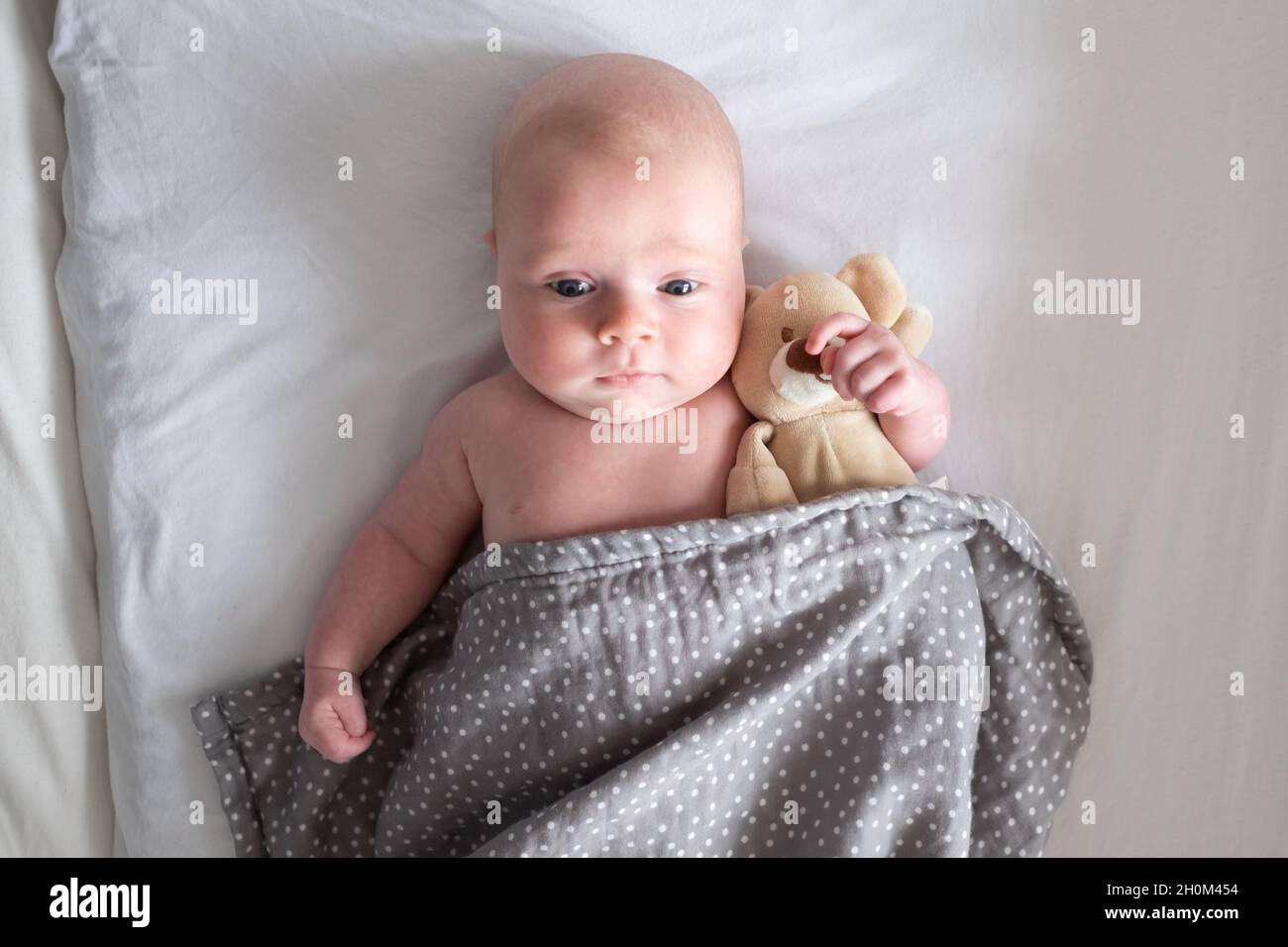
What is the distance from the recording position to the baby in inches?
47.6

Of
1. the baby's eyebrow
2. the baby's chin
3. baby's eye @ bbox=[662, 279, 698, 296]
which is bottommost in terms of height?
the baby's chin

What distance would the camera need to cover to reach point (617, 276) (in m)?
1.22

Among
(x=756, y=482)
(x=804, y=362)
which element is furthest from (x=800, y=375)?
(x=756, y=482)

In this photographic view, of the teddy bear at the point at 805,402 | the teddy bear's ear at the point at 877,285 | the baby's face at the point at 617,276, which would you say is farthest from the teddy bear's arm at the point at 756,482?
the teddy bear's ear at the point at 877,285

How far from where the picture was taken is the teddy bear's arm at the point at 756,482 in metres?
1.28

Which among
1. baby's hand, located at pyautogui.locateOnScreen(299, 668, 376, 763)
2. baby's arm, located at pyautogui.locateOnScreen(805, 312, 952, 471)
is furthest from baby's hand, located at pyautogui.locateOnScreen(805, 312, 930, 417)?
baby's hand, located at pyautogui.locateOnScreen(299, 668, 376, 763)

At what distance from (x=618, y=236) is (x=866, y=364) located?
0.31 m

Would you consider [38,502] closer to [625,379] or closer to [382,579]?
[382,579]

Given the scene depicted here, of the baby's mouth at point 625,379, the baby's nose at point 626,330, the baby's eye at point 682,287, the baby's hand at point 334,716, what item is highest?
the baby's eye at point 682,287

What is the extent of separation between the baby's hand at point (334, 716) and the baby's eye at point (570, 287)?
53cm

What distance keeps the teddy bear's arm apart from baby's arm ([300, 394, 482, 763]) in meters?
0.33

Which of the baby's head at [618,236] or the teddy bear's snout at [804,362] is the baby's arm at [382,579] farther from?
the teddy bear's snout at [804,362]

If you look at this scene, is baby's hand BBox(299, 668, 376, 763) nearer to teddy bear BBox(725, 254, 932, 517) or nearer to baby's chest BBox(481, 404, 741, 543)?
baby's chest BBox(481, 404, 741, 543)
